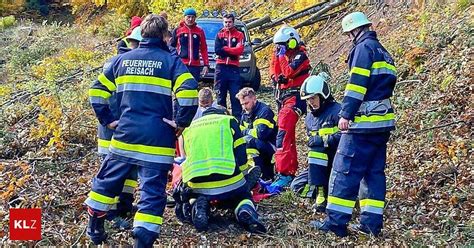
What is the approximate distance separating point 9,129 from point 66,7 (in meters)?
31.1

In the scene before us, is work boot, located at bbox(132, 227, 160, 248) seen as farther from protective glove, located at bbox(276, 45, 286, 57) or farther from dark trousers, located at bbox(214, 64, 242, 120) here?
dark trousers, located at bbox(214, 64, 242, 120)

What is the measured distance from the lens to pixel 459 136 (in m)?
8.09

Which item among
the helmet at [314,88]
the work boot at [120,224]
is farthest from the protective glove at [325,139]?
the work boot at [120,224]

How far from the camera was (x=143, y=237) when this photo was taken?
530cm

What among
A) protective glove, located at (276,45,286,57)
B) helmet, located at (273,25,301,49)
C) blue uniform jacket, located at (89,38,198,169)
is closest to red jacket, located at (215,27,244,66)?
protective glove, located at (276,45,286,57)

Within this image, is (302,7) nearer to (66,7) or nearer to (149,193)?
(149,193)

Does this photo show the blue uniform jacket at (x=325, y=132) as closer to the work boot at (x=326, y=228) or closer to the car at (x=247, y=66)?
the work boot at (x=326, y=228)

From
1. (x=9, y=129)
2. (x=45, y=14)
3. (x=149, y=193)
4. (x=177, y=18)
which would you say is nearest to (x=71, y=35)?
(x=177, y=18)

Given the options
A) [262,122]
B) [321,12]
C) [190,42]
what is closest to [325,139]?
[262,122]

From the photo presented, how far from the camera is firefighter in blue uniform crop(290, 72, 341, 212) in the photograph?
6.57m

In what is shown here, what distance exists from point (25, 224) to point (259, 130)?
285 centimetres

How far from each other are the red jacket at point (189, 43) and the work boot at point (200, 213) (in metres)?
4.54

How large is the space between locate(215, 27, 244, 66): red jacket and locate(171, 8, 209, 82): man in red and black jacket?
1.02ft

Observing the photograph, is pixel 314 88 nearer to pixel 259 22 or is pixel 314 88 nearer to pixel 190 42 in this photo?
pixel 190 42
